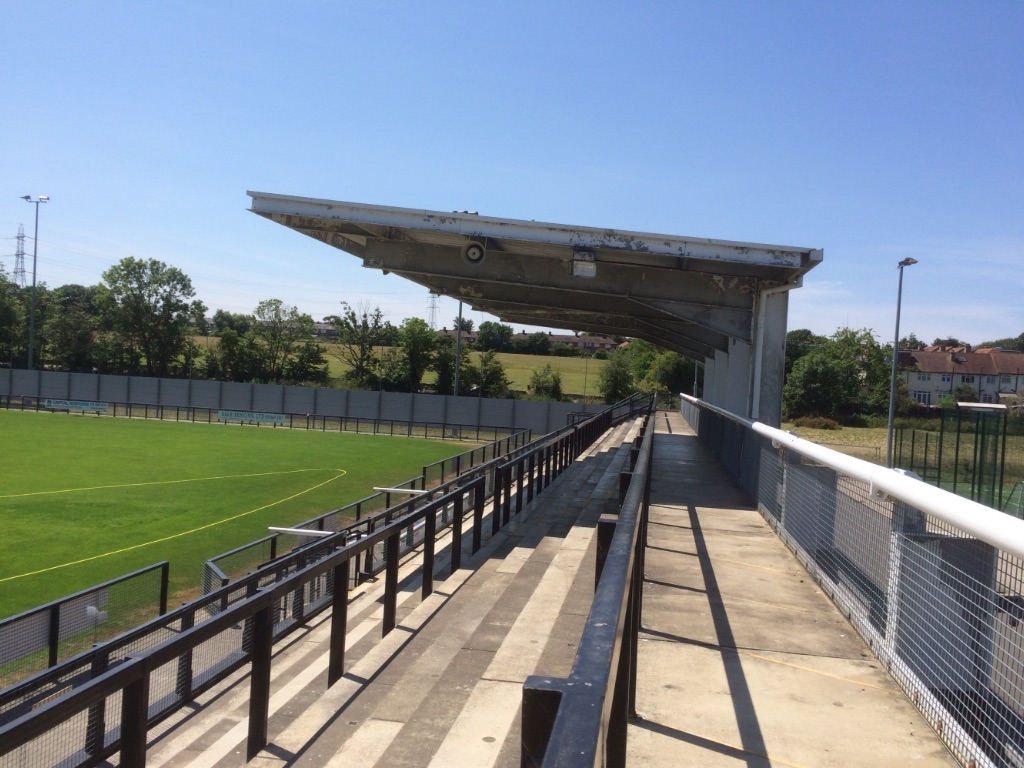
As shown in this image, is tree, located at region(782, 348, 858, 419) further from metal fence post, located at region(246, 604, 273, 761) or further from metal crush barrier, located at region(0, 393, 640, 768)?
metal fence post, located at region(246, 604, 273, 761)

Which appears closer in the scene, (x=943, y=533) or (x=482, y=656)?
(x=943, y=533)

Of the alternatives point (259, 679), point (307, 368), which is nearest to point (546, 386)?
point (307, 368)

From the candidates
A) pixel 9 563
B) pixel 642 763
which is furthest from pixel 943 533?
pixel 9 563

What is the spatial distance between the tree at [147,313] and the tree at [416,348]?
88.5ft

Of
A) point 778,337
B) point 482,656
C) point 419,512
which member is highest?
point 778,337

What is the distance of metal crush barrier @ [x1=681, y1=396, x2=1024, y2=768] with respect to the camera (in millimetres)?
3281

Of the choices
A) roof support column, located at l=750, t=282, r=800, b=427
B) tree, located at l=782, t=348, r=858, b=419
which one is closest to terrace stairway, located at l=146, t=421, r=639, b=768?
roof support column, located at l=750, t=282, r=800, b=427

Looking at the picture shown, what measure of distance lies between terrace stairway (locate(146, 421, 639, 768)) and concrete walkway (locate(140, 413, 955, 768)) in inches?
0.5

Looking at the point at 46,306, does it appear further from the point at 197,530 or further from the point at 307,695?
the point at 307,695

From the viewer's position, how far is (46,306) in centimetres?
9125

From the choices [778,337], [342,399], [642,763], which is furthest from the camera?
[342,399]

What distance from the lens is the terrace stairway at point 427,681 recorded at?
374cm

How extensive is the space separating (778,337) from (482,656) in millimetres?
11573

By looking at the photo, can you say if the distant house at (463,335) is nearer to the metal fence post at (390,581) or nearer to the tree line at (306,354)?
the tree line at (306,354)
